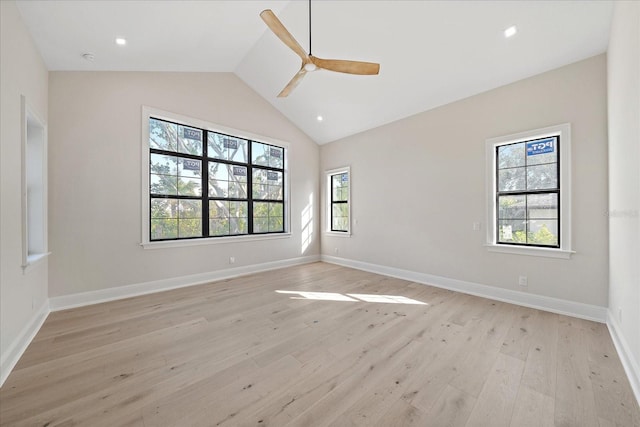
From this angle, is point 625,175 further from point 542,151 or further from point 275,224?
point 275,224

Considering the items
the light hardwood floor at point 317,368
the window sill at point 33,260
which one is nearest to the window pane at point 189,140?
the window sill at point 33,260

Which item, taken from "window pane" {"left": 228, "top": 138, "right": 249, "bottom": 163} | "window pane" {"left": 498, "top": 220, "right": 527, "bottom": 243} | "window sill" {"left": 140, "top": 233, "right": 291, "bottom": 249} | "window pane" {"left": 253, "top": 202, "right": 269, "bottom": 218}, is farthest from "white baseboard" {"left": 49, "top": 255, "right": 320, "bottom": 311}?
"window pane" {"left": 498, "top": 220, "right": 527, "bottom": 243}

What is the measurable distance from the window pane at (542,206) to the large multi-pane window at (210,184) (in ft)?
14.4

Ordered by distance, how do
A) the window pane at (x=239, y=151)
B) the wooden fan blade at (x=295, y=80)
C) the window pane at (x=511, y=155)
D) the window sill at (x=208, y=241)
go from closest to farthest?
1. the wooden fan blade at (x=295, y=80)
2. the window pane at (x=511, y=155)
3. the window sill at (x=208, y=241)
4. the window pane at (x=239, y=151)

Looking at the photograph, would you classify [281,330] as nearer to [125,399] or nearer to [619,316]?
[125,399]

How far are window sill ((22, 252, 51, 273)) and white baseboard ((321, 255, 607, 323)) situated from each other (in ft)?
15.8

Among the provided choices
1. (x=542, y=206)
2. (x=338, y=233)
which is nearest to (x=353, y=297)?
(x=338, y=233)

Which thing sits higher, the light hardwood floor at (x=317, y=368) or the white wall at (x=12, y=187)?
the white wall at (x=12, y=187)

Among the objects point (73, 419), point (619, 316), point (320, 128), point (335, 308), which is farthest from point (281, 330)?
point (320, 128)

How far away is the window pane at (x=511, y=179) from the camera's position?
350 centimetres

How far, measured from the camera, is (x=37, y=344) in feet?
7.85

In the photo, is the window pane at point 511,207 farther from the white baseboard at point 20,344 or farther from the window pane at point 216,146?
the white baseboard at point 20,344

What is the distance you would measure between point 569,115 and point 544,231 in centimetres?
143

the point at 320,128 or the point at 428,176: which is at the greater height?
the point at 320,128
